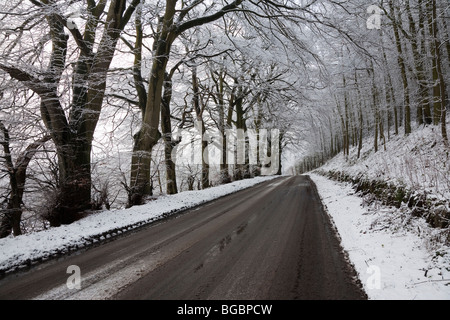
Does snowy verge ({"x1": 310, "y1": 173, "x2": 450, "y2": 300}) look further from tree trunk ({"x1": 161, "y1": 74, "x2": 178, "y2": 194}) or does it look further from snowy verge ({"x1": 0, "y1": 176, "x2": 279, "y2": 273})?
tree trunk ({"x1": 161, "y1": 74, "x2": 178, "y2": 194})

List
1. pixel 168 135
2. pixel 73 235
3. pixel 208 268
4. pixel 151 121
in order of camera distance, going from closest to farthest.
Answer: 1. pixel 208 268
2. pixel 73 235
3. pixel 151 121
4. pixel 168 135

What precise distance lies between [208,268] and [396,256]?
2917mm


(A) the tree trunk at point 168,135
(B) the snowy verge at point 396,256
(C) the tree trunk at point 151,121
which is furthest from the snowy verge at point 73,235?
(B) the snowy verge at point 396,256

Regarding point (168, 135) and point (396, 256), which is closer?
point (396, 256)

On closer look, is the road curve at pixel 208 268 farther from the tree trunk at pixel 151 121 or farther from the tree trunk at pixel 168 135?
the tree trunk at pixel 168 135

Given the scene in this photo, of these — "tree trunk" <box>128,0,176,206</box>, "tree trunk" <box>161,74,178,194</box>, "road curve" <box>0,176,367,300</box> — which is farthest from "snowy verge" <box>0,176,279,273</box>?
"tree trunk" <box>161,74,178,194</box>

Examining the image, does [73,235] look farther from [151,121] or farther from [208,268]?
[151,121]

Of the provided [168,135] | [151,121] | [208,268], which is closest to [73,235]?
[208,268]

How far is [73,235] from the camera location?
19.4 ft

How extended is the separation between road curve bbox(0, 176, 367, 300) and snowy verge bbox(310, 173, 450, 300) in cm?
26

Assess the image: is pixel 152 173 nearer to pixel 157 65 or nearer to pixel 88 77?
pixel 157 65

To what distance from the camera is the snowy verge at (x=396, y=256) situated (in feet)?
10.3

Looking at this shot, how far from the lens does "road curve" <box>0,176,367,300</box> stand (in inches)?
129

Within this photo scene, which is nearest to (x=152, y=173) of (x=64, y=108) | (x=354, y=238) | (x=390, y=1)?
(x=64, y=108)
